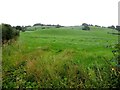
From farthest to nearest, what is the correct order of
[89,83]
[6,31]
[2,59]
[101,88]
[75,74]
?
1. [6,31]
2. [2,59]
3. [75,74]
4. [89,83]
5. [101,88]

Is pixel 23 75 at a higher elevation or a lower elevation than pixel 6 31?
lower

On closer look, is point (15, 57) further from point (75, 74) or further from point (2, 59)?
point (75, 74)

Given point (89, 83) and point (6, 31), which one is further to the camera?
point (6, 31)

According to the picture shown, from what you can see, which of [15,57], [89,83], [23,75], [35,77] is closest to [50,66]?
[35,77]

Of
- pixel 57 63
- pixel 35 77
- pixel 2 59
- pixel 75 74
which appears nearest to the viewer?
pixel 75 74

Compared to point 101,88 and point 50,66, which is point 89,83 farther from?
point 50,66

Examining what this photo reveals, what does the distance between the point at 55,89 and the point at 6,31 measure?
16853 mm

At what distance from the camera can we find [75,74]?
9.90 meters

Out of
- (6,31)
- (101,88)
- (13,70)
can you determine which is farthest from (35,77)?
(6,31)

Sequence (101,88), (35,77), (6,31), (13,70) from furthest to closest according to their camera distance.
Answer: (6,31), (13,70), (35,77), (101,88)

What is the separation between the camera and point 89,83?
880 cm

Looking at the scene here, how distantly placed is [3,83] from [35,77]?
1236 mm

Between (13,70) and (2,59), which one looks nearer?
(13,70)

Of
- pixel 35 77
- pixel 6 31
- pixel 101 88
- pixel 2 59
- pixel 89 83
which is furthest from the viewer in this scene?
pixel 6 31
